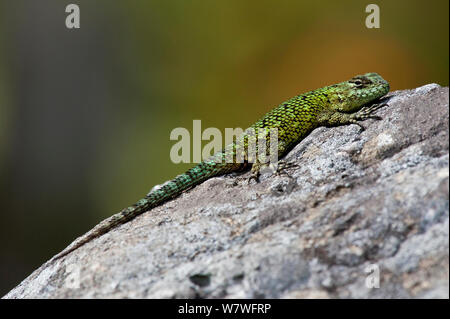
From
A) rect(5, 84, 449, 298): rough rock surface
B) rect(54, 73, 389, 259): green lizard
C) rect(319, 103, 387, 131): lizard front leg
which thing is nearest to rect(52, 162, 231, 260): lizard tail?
rect(54, 73, 389, 259): green lizard

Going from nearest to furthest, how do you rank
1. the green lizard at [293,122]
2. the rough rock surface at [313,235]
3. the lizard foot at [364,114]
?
the rough rock surface at [313,235], the lizard foot at [364,114], the green lizard at [293,122]

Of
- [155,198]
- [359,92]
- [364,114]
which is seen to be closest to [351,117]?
[364,114]

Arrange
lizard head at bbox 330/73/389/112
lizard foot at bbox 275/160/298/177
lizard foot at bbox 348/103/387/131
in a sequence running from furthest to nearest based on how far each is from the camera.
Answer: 1. lizard head at bbox 330/73/389/112
2. lizard foot at bbox 348/103/387/131
3. lizard foot at bbox 275/160/298/177

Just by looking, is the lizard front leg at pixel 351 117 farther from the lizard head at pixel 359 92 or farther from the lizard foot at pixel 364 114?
the lizard head at pixel 359 92

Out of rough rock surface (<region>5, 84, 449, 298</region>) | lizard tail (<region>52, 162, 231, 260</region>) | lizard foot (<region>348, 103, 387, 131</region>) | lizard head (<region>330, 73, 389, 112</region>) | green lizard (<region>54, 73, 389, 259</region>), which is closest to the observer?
rough rock surface (<region>5, 84, 449, 298</region>)

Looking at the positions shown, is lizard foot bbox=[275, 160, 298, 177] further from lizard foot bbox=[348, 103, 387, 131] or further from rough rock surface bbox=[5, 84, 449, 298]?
lizard foot bbox=[348, 103, 387, 131]

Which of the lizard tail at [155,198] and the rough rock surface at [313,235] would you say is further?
the lizard tail at [155,198]

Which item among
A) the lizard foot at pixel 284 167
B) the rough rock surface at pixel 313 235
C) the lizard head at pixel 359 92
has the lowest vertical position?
the rough rock surface at pixel 313 235

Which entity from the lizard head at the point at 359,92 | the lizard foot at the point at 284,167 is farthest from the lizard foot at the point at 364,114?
the lizard foot at the point at 284,167
